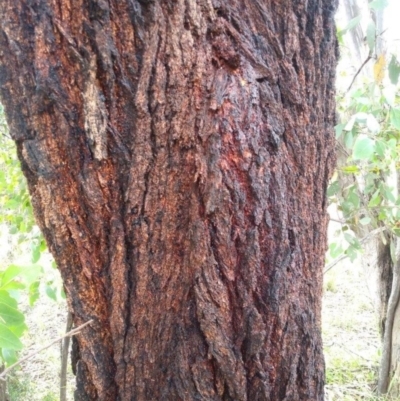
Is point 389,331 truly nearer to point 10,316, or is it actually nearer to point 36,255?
point 36,255

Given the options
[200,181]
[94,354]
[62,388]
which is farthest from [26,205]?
[200,181]

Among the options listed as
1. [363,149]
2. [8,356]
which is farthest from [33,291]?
[363,149]

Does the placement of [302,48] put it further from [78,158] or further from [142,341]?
[142,341]

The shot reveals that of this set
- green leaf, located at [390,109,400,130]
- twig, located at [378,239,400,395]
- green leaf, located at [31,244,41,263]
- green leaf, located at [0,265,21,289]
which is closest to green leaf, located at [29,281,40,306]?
green leaf, located at [31,244,41,263]

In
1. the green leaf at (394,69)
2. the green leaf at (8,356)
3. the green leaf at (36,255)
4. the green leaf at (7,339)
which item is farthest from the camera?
the green leaf at (36,255)

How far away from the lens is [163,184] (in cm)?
70

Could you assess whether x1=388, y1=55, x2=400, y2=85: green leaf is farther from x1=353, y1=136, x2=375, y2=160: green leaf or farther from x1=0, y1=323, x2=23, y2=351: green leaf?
x1=0, y1=323, x2=23, y2=351: green leaf

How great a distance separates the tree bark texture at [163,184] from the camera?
2.24 ft

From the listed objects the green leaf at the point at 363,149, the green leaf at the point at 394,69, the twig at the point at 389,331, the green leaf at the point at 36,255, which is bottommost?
the twig at the point at 389,331

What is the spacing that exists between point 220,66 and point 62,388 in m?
1.24

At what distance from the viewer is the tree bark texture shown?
26.8 inches

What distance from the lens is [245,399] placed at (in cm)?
73

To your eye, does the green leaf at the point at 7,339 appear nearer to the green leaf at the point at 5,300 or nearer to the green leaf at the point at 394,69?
the green leaf at the point at 5,300

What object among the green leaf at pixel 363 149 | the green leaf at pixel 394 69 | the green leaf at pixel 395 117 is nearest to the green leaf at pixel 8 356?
the green leaf at pixel 363 149
